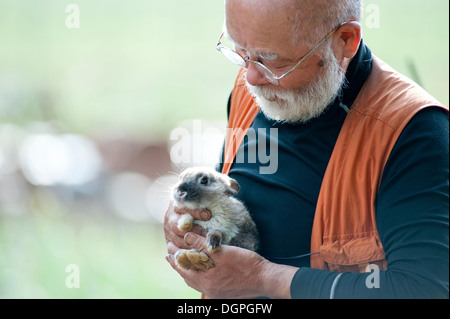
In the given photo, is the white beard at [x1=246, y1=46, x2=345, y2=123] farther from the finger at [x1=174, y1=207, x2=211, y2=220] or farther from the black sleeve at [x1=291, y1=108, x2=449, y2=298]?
the finger at [x1=174, y1=207, x2=211, y2=220]

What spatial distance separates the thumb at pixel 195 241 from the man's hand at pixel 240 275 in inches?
0.5

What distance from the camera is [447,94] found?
3.21m

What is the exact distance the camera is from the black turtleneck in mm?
1303

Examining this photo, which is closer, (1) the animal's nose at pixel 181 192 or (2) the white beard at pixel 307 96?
(2) the white beard at pixel 307 96

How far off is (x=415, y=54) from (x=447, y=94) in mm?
354

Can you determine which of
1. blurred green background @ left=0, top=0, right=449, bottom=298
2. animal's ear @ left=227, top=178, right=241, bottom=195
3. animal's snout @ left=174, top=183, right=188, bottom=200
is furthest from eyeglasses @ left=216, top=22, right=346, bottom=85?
blurred green background @ left=0, top=0, right=449, bottom=298

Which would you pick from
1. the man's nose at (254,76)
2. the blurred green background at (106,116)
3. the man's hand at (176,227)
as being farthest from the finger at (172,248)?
the blurred green background at (106,116)

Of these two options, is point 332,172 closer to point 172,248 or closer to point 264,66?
point 264,66

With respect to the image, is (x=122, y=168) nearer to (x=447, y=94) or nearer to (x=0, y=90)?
(x=0, y=90)

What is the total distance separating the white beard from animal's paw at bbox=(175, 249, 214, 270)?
546mm

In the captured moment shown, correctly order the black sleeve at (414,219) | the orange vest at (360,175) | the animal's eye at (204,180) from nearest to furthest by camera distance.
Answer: the black sleeve at (414,219) < the orange vest at (360,175) < the animal's eye at (204,180)

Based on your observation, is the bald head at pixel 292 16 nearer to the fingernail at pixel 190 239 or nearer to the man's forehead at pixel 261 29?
the man's forehead at pixel 261 29

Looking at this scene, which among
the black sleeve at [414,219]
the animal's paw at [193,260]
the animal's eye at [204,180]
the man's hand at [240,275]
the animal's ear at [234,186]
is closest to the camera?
the black sleeve at [414,219]

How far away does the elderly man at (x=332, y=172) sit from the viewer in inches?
52.4
